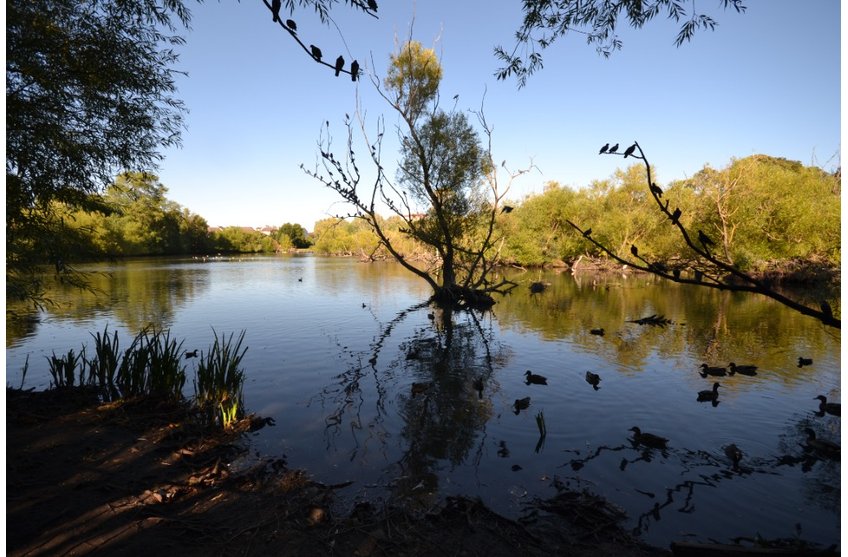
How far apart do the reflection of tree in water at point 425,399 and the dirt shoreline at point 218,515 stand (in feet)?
3.41

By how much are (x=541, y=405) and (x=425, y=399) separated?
2.30 metres

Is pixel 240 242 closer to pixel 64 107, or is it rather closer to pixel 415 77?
pixel 415 77

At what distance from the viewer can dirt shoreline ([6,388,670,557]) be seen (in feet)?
13.5

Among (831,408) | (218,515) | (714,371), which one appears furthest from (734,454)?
(218,515)

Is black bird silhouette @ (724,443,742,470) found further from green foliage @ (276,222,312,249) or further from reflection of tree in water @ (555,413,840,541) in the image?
green foliage @ (276,222,312,249)

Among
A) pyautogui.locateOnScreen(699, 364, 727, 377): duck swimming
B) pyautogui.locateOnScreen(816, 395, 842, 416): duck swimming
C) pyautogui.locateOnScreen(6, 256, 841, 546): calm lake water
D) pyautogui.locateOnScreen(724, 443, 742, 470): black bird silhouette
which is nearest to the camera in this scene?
pyautogui.locateOnScreen(6, 256, 841, 546): calm lake water

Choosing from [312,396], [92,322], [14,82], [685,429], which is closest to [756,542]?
[685,429]

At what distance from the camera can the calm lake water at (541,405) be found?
215 inches

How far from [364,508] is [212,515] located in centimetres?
154

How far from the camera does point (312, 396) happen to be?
9352 mm

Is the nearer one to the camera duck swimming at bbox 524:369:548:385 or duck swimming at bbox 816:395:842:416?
duck swimming at bbox 816:395:842:416

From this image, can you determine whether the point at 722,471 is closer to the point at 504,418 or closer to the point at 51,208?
the point at 504,418

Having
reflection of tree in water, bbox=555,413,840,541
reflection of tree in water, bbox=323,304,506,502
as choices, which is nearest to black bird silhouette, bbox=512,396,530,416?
reflection of tree in water, bbox=323,304,506,502

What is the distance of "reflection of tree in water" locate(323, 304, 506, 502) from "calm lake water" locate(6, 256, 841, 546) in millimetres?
46
